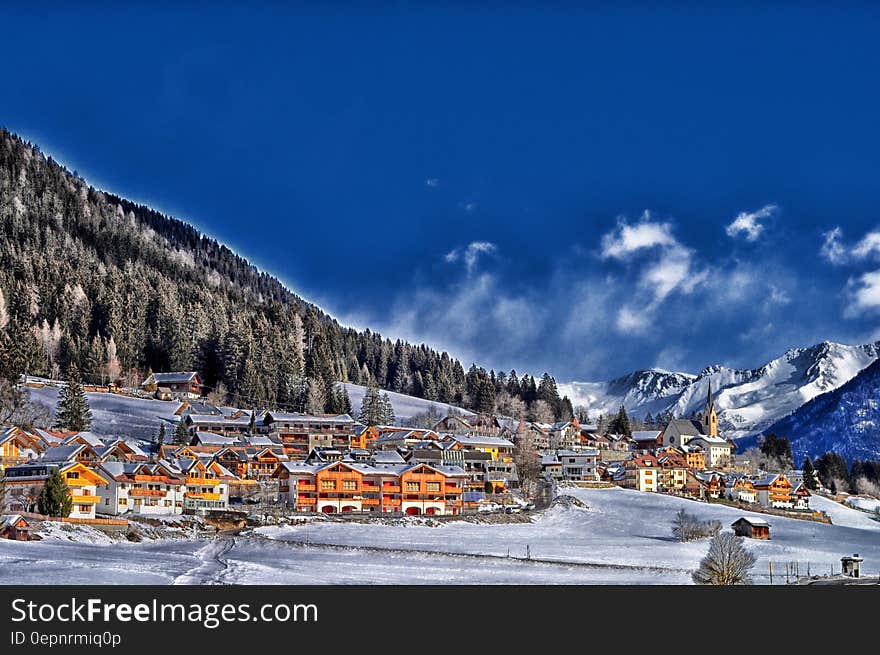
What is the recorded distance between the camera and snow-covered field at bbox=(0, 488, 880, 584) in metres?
46.9

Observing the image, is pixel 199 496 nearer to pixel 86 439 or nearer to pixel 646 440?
pixel 86 439

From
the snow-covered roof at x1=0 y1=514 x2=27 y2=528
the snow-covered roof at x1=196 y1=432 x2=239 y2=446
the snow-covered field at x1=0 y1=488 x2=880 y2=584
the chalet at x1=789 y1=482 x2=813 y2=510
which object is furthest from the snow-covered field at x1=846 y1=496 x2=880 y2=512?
the snow-covered roof at x1=0 y1=514 x2=27 y2=528

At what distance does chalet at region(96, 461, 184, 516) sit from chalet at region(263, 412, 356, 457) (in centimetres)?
3229

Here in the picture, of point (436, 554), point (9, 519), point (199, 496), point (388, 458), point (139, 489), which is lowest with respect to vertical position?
point (436, 554)

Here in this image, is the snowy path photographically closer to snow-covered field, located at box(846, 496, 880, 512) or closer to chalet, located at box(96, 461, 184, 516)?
chalet, located at box(96, 461, 184, 516)

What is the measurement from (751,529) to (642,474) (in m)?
28.7

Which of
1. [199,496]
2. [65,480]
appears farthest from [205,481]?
[65,480]

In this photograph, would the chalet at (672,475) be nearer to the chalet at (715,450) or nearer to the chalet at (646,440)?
the chalet at (715,450)

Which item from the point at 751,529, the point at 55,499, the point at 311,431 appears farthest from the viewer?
the point at 311,431

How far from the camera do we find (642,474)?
104 m

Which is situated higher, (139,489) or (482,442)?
(482,442)

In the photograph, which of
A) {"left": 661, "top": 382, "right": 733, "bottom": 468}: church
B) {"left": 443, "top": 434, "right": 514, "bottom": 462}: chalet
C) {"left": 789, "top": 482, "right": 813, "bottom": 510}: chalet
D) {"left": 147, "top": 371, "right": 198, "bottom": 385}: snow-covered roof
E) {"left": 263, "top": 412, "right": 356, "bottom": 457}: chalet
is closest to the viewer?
{"left": 443, "top": 434, "right": 514, "bottom": 462}: chalet
